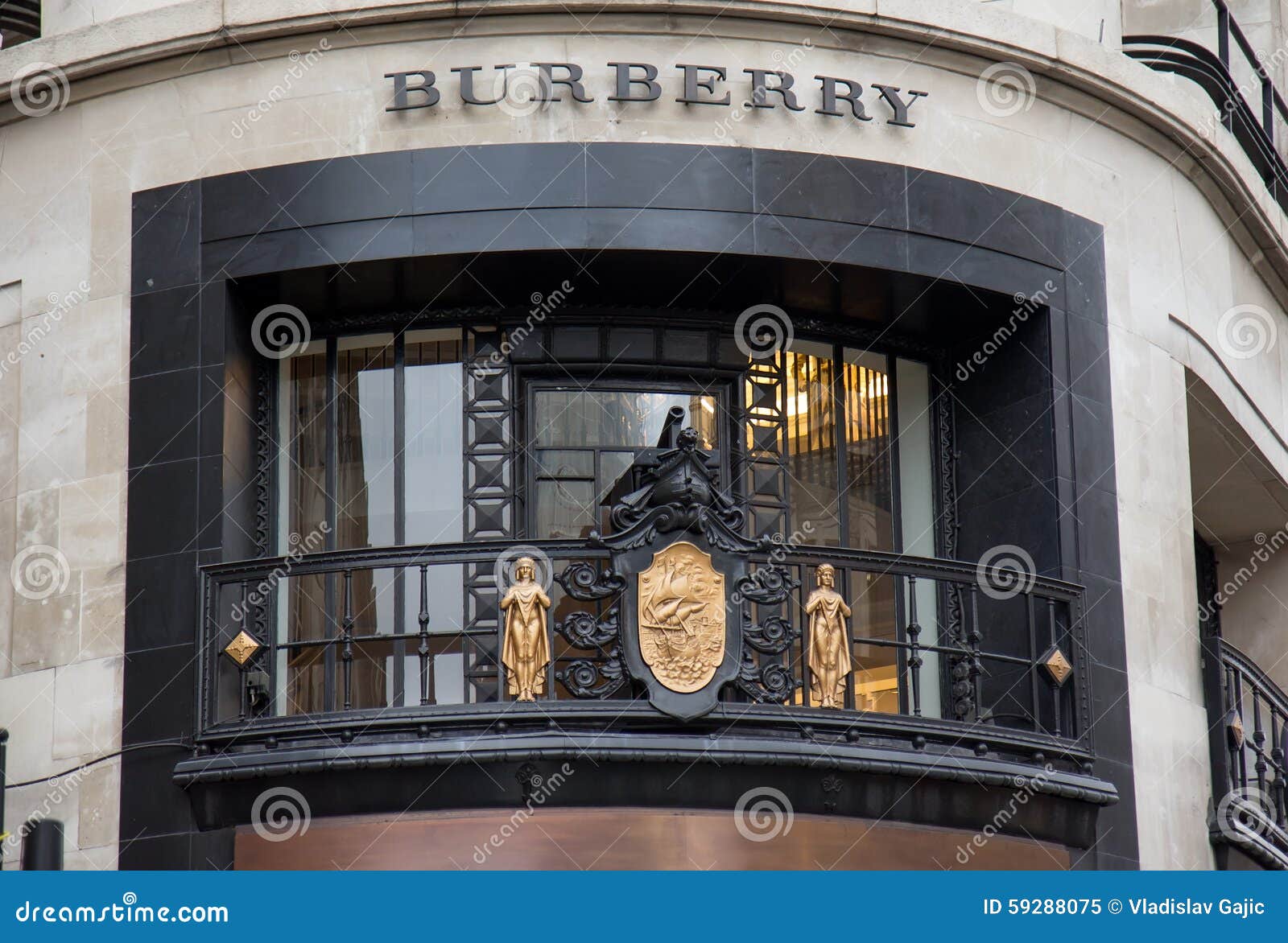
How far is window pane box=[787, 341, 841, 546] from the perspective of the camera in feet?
66.3

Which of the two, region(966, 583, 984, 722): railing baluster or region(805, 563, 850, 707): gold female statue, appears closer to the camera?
region(805, 563, 850, 707): gold female statue

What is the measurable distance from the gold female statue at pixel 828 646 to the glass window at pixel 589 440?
184 centimetres

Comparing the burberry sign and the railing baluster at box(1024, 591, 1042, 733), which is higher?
the burberry sign

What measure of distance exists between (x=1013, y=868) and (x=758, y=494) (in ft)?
11.6

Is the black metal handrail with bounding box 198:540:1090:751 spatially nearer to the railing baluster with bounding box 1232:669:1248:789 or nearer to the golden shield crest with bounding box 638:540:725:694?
the golden shield crest with bounding box 638:540:725:694

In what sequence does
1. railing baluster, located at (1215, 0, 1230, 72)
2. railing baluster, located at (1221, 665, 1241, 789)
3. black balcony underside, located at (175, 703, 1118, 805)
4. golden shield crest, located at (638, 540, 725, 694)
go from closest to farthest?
black balcony underside, located at (175, 703, 1118, 805), golden shield crest, located at (638, 540, 725, 694), railing baluster, located at (1221, 665, 1241, 789), railing baluster, located at (1215, 0, 1230, 72)

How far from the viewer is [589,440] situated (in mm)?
19859

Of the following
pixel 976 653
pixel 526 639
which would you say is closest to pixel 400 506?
pixel 526 639

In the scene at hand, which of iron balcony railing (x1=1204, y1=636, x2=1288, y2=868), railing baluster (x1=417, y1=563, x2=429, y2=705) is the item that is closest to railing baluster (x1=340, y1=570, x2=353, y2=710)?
railing baluster (x1=417, y1=563, x2=429, y2=705)

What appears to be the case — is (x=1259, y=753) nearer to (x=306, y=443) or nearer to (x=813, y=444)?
(x=813, y=444)

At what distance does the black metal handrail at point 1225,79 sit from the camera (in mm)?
23359

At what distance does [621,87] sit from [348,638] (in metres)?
4.75

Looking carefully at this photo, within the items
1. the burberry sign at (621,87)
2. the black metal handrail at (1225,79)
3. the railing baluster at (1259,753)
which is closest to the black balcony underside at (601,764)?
the railing baluster at (1259,753)

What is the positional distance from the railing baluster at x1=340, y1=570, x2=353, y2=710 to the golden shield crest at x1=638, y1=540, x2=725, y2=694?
2093 mm
